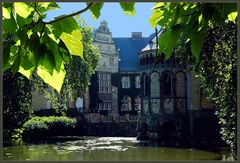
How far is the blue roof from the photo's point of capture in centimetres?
4250

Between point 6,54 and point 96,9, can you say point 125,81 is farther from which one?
point 6,54

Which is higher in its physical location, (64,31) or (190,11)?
(190,11)

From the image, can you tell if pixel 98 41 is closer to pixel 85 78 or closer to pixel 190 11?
pixel 85 78

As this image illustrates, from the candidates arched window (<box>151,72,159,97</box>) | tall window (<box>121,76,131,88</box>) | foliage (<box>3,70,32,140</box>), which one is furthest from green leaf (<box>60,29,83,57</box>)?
tall window (<box>121,76,131,88</box>)

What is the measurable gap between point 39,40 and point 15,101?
2306 cm

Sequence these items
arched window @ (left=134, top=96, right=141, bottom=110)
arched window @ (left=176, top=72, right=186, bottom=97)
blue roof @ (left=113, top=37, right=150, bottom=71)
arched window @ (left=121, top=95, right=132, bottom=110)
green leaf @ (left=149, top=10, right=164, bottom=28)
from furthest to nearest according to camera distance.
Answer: blue roof @ (left=113, top=37, right=150, bottom=71), arched window @ (left=134, top=96, right=141, bottom=110), arched window @ (left=121, top=95, right=132, bottom=110), arched window @ (left=176, top=72, right=186, bottom=97), green leaf @ (left=149, top=10, right=164, bottom=28)

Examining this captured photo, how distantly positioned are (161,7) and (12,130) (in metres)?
24.1

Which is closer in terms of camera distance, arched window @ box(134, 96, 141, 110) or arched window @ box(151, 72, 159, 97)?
arched window @ box(151, 72, 159, 97)

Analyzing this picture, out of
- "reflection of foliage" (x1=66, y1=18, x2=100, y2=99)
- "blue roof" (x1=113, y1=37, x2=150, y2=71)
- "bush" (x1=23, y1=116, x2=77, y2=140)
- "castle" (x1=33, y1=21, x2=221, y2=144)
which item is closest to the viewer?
"reflection of foliage" (x1=66, y1=18, x2=100, y2=99)

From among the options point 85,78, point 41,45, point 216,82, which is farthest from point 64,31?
point 85,78

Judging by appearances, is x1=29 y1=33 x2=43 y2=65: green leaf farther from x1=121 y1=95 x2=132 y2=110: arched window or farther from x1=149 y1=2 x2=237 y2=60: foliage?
x1=121 y1=95 x2=132 y2=110: arched window

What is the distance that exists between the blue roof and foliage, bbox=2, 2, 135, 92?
40.9 metres

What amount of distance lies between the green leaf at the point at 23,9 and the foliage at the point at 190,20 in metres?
0.41

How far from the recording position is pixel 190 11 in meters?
1.47
